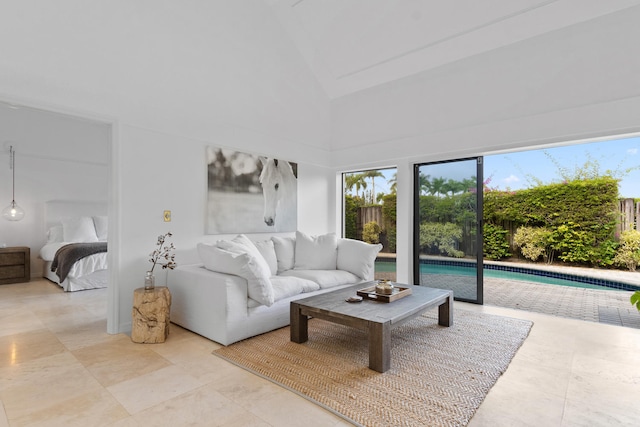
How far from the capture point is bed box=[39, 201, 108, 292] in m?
4.81

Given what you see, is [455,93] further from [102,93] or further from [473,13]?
[102,93]

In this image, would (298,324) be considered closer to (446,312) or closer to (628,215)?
(446,312)

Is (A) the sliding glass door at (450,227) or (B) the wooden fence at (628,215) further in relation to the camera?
(B) the wooden fence at (628,215)

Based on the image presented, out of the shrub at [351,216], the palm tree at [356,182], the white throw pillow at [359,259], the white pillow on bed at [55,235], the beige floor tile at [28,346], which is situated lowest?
the beige floor tile at [28,346]

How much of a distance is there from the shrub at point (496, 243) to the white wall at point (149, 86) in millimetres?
5456

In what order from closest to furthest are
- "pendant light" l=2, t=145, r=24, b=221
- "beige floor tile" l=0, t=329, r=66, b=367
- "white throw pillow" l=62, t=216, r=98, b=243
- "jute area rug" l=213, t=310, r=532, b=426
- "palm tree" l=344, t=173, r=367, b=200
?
1. "jute area rug" l=213, t=310, r=532, b=426
2. "beige floor tile" l=0, t=329, r=66, b=367
3. "pendant light" l=2, t=145, r=24, b=221
4. "white throw pillow" l=62, t=216, r=98, b=243
5. "palm tree" l=344, t=173, r=367, b=200

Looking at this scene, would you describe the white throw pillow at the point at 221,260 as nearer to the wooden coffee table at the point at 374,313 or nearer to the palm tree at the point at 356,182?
the wooden coffee table at the point at 374,313

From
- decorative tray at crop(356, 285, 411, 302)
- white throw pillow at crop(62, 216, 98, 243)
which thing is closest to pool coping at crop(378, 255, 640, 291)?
decorative tray at crop(356, 285, 411, 302)

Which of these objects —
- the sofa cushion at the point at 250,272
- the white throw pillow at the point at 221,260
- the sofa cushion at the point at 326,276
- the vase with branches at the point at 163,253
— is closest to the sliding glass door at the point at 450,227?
the sofa cushion at the point at 326,276

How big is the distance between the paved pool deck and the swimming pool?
4.4 inches

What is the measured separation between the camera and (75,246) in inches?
192

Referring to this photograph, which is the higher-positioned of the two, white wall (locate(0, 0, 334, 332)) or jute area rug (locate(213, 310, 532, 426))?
white wall (locate(0, 0, 334, 332))

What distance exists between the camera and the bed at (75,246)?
4.81 meters

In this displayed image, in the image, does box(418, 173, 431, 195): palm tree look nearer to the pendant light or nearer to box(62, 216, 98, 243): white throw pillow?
box(62, 216, 98, 243): white throw pillow
